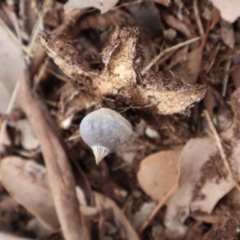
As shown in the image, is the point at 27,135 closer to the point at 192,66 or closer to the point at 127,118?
the point at 127,118

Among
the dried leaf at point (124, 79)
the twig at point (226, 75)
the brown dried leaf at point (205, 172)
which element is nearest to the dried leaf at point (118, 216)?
the brown dried leaf at point (205, 172)

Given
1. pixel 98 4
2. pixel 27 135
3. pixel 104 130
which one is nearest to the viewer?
pixel 104 130

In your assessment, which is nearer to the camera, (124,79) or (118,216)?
(124,79)

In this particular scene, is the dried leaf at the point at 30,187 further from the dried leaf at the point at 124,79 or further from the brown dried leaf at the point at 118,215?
the dried leaf at the point at 124,79

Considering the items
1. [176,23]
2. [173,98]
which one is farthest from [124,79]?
[176,23]

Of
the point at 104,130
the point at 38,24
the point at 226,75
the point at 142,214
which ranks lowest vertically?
the point at 142,214

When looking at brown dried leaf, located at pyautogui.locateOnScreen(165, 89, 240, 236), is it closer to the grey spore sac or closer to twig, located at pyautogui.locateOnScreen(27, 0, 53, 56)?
the grey spore sac

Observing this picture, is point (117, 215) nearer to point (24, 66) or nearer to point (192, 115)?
point (192, 115)
